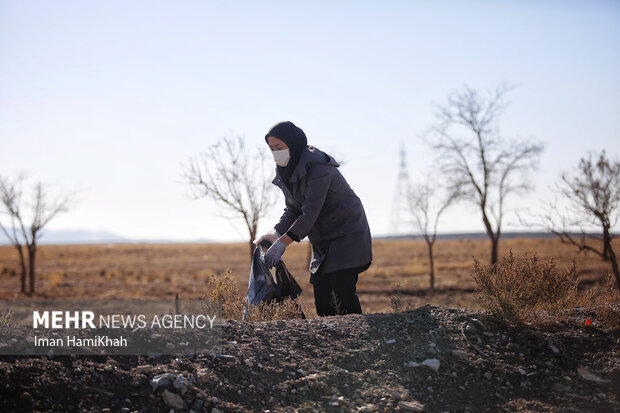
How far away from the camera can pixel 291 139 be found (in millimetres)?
4645

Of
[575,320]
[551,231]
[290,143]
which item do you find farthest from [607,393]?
[551,231]

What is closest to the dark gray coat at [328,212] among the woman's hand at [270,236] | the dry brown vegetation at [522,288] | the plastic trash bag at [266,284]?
the woman's hand at [270,236]

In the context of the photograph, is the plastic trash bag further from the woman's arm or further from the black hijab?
the black hijab

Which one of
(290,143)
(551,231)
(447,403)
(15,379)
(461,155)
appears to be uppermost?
(461,155)

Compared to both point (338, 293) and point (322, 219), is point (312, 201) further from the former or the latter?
point (338, 293)

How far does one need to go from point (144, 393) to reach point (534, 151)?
19281mm

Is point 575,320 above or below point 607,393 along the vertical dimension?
above

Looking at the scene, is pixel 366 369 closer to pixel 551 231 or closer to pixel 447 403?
pixel 447 403

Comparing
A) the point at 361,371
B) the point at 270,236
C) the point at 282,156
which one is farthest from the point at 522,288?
the point at 282,156

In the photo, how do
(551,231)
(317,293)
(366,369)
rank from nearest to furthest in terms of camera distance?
(366,369) < (317,293) < (551,231)

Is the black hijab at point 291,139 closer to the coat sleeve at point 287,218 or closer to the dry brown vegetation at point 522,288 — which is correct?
the coat sleeve at point 287,218

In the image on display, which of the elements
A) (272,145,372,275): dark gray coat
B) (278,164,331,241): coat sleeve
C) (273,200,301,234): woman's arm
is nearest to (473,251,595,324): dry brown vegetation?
(272,145,372,275): dark gray coat

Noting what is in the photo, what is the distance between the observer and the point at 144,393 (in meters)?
3.23

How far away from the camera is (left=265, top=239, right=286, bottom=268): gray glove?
4516 mm
